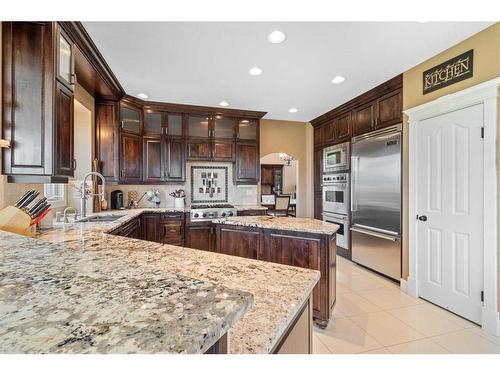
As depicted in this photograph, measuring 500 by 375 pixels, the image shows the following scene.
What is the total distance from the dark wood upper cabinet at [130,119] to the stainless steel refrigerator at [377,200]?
3.44m

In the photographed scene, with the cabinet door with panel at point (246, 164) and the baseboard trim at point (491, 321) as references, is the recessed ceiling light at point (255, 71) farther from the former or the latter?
the baseboard trim at point (491, 321)

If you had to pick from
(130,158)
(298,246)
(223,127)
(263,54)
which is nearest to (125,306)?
(298,246)

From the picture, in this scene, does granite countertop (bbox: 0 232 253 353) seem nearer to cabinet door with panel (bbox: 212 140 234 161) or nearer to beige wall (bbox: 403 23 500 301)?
beige wall (bbox: 403 23 500 301)

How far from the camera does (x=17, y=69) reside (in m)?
1.64

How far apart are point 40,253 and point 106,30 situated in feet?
6.85

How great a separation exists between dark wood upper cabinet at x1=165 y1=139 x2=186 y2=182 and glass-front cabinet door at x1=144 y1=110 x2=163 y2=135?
0.88 ft

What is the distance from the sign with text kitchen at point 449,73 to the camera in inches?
92.0

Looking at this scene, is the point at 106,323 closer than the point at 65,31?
Yes

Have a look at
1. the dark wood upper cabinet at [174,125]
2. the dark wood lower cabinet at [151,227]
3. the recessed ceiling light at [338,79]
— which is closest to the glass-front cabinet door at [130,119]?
the dark wood upper cabinet at [174,125]

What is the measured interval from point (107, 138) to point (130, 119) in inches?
19.4

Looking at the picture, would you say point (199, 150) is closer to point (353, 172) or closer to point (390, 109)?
point (353, 172)
